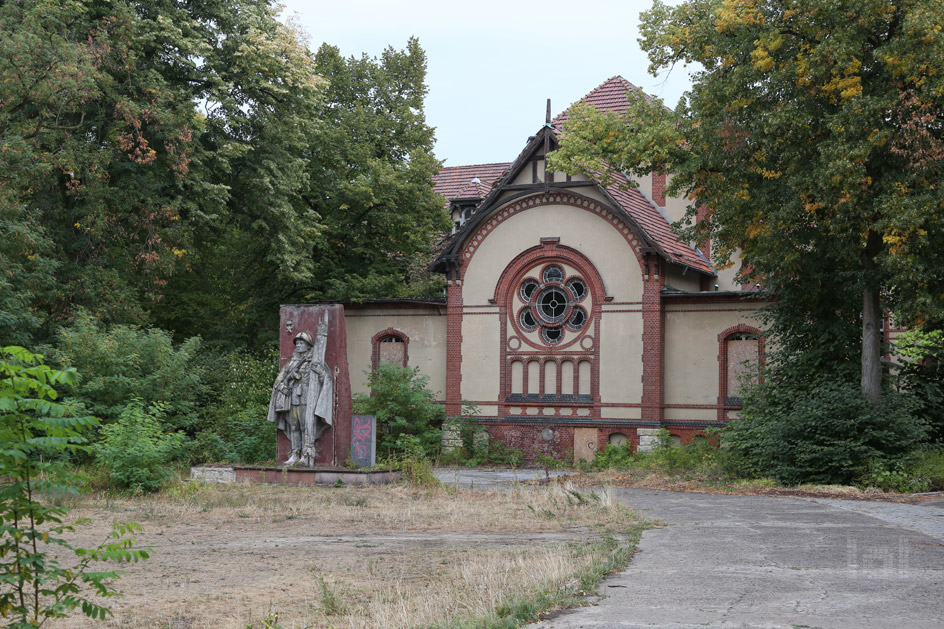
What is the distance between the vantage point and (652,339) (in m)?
27.8

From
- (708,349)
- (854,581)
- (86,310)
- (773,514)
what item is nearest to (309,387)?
(86,310)

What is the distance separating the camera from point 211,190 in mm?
25250

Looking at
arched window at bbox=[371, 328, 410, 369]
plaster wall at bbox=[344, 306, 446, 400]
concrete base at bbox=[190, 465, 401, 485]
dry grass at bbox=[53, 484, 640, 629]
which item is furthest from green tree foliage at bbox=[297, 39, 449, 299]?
dry grass at bbox=[53, 484, 640, 629]

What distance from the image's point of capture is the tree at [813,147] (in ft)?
54.3

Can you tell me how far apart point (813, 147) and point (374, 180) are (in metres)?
15.6

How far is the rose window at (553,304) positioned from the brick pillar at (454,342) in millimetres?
2065

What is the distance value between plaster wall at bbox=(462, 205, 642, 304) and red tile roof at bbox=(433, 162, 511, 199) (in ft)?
Result: 26.1

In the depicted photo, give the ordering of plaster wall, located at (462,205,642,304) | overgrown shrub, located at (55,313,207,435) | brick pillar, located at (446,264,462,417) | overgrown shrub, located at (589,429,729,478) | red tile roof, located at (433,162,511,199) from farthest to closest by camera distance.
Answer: red tile roof, located at (433,162,511,199)
brick pillar, located at (446,264,462,417)
plaster wall, located at (462,205,642,304)
overgrown shrub, located at (55,313,207,435)
overgrown shrub, located at (589,429,729,478)

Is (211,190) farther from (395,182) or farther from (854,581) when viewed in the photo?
(854,581)

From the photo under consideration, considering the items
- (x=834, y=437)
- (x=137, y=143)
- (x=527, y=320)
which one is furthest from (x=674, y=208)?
(x=137, y=143)

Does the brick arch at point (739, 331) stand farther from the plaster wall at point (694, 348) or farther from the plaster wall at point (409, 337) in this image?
the plaster wall at point (409, 337)

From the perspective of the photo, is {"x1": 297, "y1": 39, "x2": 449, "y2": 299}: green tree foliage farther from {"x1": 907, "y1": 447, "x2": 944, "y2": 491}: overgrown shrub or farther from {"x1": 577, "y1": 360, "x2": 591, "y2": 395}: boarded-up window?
{"x1": 907, "y1": 447, "x2": 944, "y2": 491}: overgrown shrub

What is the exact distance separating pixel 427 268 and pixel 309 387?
11.4 meters

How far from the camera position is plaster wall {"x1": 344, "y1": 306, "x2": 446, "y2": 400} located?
3073 centimetres
